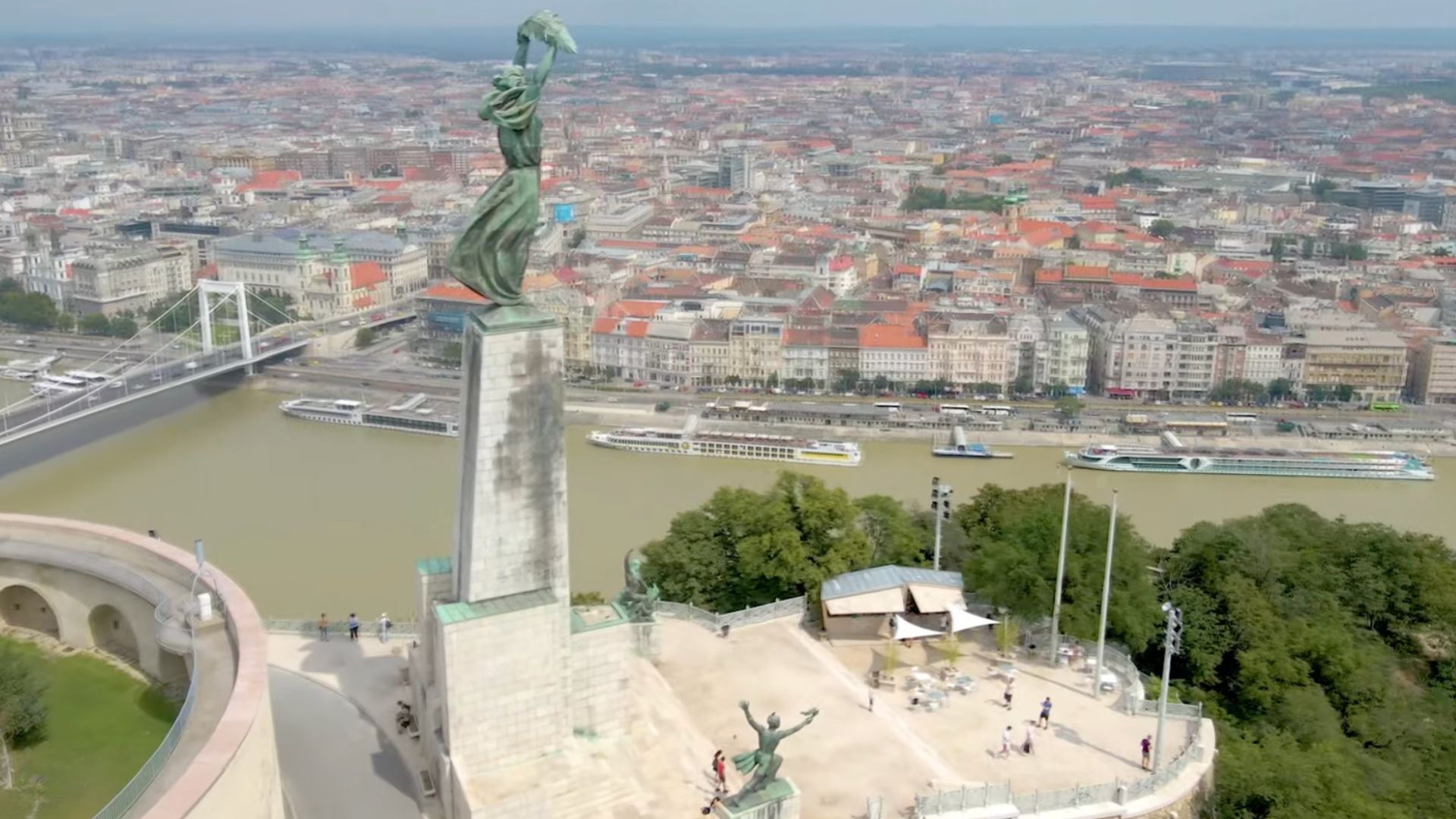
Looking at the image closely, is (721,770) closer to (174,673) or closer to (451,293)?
(174,673)

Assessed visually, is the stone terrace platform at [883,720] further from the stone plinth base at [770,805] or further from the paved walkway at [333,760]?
the paved walkway at [333,760]

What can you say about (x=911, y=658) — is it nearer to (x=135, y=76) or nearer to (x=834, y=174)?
(x=834, y=174)

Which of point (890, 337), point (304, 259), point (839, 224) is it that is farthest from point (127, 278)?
point (839, 224)

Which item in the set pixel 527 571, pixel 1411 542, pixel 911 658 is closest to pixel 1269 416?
pixel 1411 542

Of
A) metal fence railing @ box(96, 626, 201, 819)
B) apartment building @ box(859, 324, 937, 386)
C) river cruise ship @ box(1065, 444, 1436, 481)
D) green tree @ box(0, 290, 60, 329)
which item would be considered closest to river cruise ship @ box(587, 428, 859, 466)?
river cruise ship @ box(1065, 444, 1436, 481)

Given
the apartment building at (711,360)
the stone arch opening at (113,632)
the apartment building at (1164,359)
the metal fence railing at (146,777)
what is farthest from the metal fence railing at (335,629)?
the apartment building at (1164,359)

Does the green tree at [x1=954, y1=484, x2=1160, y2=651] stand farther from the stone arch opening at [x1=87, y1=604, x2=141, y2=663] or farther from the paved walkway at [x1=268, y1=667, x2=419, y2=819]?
the stone arch opening at [x1=87, y1=604, x2=141, y2=663]
